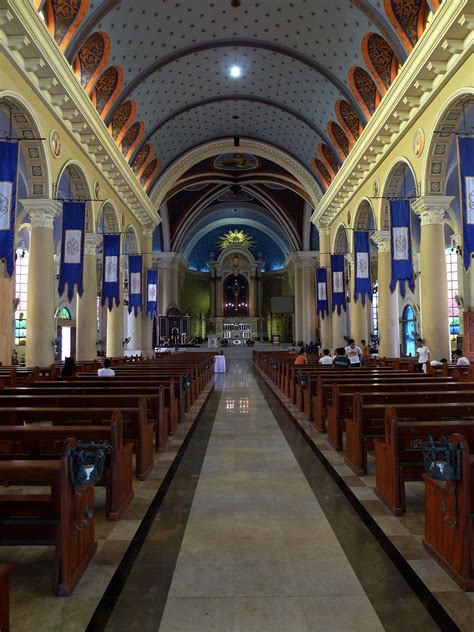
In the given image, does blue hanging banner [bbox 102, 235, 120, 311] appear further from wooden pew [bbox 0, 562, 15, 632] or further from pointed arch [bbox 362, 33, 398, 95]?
wooden pew [bbox 0, 562, 15, 632]

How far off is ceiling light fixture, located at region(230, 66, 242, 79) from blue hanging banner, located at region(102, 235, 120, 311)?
26.0 feet

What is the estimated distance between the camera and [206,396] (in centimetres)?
1145

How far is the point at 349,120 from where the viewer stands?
16.4m

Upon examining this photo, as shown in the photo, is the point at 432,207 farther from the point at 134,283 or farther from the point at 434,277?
the point at 134,283

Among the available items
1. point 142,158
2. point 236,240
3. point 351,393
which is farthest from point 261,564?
point 236,240

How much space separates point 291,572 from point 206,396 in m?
8.71

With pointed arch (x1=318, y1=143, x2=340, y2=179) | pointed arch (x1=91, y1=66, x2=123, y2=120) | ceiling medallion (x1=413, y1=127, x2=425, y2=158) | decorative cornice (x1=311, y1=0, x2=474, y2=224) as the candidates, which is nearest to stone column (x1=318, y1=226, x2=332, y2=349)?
pointed arch (x1=318, y1=143, x2=340, y2=179)

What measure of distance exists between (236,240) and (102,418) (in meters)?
37.7

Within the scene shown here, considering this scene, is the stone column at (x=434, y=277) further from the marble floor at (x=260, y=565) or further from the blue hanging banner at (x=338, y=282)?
the marble floor at (x=260, y=565)

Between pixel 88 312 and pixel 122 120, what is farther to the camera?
pixel 122 120

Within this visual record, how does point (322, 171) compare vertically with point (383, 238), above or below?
above

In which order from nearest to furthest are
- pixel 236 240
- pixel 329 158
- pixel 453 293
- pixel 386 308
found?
pixel 386 308, pixel 329 158, pixel 453 293, pixel 236 240

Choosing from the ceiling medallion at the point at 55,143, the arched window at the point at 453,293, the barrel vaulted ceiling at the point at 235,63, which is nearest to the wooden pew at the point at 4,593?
the barrel vaulted ceiling at the point at 235,63

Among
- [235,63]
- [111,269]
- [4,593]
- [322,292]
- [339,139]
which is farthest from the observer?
[322,292]
